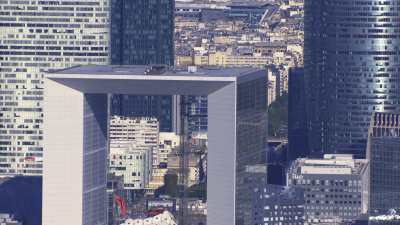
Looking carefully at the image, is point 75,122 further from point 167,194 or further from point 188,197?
point 167,194

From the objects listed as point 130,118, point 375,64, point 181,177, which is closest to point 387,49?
point 375,64

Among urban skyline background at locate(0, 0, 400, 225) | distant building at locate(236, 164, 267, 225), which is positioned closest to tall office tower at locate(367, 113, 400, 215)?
urban skyline background at locate(0, 0, 400, 225)

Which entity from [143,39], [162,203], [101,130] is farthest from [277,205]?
[143,39]

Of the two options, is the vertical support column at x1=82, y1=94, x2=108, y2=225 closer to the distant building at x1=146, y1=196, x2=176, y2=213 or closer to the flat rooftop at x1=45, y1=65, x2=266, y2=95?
the flat rooftop at x1=45, y1=65, x2=266, y2=95

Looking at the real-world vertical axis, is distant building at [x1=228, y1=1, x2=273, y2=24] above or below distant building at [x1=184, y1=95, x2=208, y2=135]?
below

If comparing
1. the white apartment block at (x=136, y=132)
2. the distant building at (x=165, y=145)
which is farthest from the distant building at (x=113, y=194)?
the white apartment block at (x=136, y=132)

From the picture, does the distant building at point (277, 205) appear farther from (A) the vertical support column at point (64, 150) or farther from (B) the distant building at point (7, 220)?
(B) the distant building at point (7, 220)

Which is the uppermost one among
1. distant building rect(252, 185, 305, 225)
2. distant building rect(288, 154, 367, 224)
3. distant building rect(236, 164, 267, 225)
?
distant building rect(236, 164, 267, 225)

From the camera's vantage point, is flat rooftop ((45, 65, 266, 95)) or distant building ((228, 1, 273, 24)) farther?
distant building ((228, 1, 273, 24))
